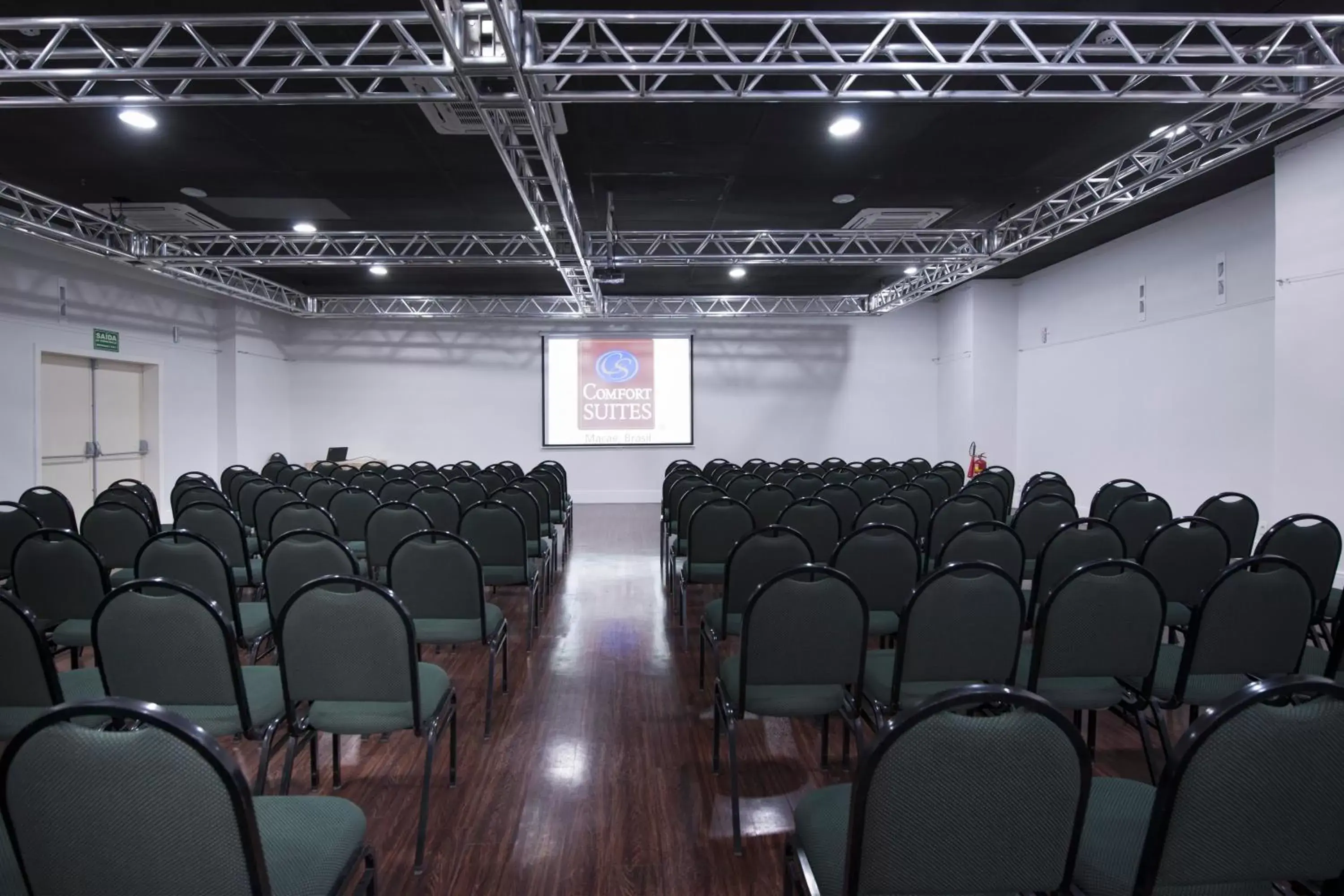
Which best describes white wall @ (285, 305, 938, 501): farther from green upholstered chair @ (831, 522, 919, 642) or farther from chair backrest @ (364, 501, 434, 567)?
green upholstered chair @ (831, 522, 919, 642)

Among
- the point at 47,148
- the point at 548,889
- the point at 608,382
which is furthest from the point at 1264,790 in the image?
the point at 608,382

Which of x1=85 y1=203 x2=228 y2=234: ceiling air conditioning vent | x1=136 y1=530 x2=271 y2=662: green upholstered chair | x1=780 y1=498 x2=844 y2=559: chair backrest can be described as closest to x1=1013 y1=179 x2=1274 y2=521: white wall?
x1=780 y1=498 x2=844 y2=559: chair backrest

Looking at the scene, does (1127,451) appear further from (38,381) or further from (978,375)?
(38,381)

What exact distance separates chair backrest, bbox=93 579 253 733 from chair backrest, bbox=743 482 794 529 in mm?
3923

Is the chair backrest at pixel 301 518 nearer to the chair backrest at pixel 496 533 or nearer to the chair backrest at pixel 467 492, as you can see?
the chair backrest at pixel 496 533

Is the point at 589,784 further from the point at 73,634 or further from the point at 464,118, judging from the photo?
the point at 464,118

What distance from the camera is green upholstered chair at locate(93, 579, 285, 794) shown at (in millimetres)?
2229

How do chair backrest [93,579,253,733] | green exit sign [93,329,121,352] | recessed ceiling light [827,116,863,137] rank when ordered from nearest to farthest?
chair backrest [93,579,253,733], recessed ceiling light [827,116,863,137], green exit sign [93,329,121,352]

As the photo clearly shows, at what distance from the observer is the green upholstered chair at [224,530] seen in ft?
15.1

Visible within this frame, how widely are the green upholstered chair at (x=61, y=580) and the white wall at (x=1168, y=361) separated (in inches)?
327

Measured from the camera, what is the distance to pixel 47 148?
6180 millimetres

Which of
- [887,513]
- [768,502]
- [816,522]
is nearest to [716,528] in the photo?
[816,522]

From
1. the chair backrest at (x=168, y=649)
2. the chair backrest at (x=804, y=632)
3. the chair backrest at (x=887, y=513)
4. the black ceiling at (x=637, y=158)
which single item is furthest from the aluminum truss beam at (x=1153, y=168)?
the chair backrest at (x=168, y=649)

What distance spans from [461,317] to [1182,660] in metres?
12.4
